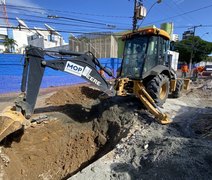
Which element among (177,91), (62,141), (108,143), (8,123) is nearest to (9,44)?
(177,91)

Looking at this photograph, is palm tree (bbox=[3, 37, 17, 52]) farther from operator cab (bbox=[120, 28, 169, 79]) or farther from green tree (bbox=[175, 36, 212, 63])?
operator cab (bbox=[120, 28, 169, 79])

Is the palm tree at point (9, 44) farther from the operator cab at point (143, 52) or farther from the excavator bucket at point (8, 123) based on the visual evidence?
the excavator bucket at point (8, 123)

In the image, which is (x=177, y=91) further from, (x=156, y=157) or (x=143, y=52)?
(x=156, y=157)

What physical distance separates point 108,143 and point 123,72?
2.56 metres

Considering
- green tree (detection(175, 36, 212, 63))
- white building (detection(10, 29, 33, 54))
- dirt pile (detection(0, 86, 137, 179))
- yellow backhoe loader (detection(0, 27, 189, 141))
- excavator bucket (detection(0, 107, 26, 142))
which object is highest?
white building (detection(10, 29, 33, 54))

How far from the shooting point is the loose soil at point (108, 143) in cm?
312

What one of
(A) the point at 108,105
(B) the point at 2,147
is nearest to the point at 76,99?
(A) the point at 108,105

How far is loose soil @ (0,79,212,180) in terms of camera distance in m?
3.12

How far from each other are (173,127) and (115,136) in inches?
59.9

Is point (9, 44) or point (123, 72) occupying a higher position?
point (9, 44)

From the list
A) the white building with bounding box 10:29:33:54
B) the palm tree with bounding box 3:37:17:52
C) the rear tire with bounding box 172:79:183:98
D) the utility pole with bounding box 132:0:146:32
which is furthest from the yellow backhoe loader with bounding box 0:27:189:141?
the white building with bounding box 10:29:33:54

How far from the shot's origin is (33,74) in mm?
3920

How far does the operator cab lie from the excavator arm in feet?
5.52

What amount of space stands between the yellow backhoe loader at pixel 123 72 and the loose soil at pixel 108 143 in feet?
2.05
